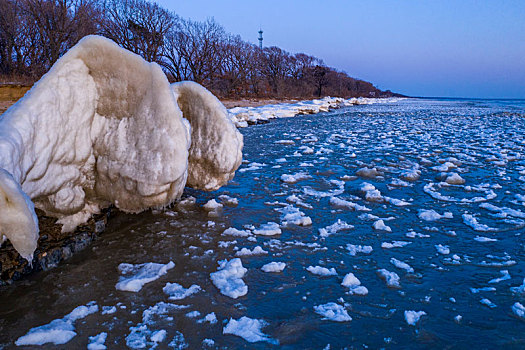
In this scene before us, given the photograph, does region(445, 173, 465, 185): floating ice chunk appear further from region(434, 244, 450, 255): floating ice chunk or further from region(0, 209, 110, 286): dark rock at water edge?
region(0, 209, 110, 286): dark rock at water edge

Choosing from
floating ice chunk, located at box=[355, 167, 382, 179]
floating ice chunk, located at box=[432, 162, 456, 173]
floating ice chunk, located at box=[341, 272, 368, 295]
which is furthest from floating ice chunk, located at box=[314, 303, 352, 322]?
floating ice chunk, located at box=[432, 162, 456, 173]

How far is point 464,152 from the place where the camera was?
768 cm

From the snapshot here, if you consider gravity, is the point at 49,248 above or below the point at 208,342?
above

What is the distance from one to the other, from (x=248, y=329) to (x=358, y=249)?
4.64 feet

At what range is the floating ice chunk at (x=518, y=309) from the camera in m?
2.09

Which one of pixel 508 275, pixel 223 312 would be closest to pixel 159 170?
pixel 223 312

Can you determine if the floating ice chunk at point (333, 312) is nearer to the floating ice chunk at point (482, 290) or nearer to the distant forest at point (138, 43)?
the floating ice chunk at point (482, 290)

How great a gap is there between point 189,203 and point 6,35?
24.1m

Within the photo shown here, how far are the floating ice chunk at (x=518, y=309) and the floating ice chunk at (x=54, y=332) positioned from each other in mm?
2686

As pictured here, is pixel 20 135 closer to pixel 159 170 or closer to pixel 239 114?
pixel 159 170

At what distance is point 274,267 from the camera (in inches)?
106

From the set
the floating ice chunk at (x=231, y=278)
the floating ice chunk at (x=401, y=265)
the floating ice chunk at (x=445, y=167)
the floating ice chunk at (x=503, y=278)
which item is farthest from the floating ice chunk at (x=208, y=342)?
the floating ice chunk at (x=445, y=167)

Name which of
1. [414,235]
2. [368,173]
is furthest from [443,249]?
A: [368,173]

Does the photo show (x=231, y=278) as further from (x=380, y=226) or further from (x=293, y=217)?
(x=380, y=226)
